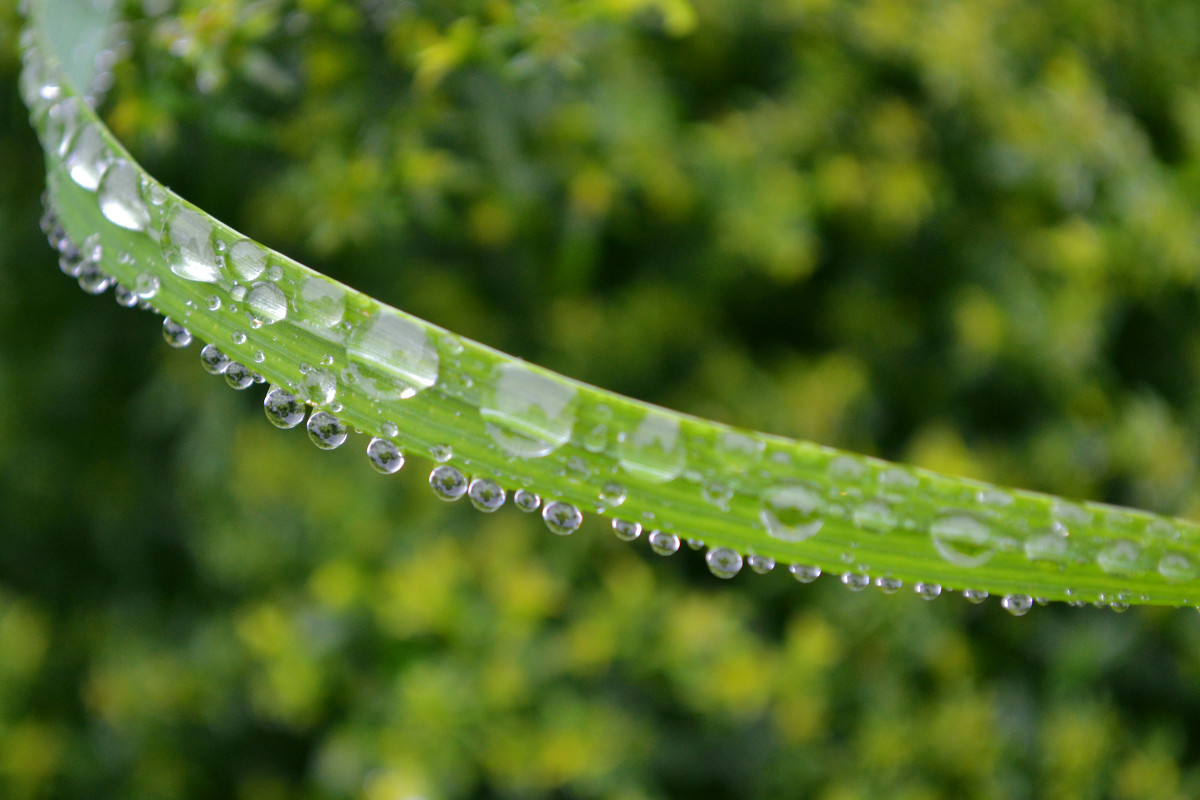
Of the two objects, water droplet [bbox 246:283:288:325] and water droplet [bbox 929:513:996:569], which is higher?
water droplet [bbox 246:283:288:325]

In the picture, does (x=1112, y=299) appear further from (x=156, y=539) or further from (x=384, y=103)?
(x=156, y=539)

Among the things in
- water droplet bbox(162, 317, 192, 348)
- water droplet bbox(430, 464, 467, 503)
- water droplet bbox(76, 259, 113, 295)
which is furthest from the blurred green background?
water droplet bbox(430, 464, 467, 503)

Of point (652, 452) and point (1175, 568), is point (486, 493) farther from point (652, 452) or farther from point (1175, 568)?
point (1175, 568)

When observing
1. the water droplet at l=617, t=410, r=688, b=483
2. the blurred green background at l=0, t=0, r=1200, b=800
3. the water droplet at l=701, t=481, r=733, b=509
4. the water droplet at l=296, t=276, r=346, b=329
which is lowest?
the blurred green background at l=0, t=0, r=1200, b=800

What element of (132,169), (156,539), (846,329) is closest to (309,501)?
(156,539)

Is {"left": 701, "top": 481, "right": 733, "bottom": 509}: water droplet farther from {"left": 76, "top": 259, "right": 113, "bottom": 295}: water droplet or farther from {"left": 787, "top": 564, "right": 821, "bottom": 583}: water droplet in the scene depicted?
{"left": 76, "top": 259, "right": 113, "bottom": 295}: water droplet

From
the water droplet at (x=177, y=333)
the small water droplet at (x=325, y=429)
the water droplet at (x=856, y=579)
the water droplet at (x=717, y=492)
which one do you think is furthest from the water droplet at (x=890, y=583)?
the water droplet at (x=177, y=333)

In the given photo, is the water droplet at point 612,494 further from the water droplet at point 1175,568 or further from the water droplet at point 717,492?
the water droplet at point 1175,568

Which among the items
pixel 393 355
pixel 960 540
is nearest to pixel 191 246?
pixel 393 355
